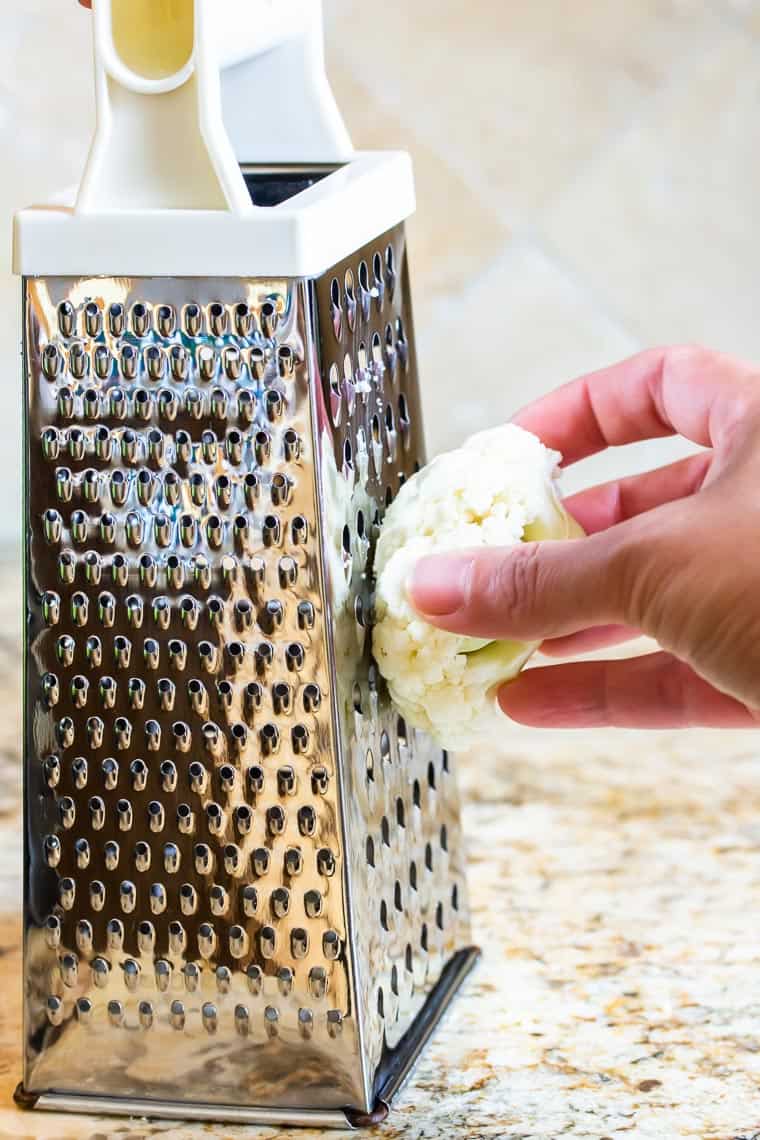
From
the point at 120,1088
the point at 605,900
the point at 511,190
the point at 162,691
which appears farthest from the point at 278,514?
the point at 511,190

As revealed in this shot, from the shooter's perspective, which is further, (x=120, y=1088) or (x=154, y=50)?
(x=120, y=1088)

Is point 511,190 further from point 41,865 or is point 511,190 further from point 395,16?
point 41,865

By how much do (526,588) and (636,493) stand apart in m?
0.36

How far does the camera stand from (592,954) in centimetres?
103

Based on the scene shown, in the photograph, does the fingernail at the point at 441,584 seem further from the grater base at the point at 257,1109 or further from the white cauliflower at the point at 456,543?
the grater base at the point at 257,1109

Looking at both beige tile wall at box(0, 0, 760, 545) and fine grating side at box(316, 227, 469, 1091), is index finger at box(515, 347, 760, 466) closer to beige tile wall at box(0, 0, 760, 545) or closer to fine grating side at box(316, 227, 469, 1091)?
fine grating side at box(316, 227, 469, 1091)

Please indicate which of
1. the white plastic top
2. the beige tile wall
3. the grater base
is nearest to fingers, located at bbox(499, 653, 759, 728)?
the grater base

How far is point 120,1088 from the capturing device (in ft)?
2.86

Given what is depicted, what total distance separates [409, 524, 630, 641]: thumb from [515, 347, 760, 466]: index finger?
7.3 inches

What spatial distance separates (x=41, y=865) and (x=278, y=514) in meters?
0.26

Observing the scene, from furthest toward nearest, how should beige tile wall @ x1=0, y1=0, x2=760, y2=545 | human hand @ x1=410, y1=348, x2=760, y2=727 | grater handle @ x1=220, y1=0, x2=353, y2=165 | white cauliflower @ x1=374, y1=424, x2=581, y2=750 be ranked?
beige tile wall @ x1=0, y1=0, x2=760, y2=545, grater handle @ x1=220, y1=0, x2=353, y2=165, white cauliflower @ x1=374, y1=424, x2=581, y2=750, human hand @ x1=410, y1=348, x2=760, y2=727

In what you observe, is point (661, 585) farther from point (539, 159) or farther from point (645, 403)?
point (539, 159)

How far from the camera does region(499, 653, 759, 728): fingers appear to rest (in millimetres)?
985

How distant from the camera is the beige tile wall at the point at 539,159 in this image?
1.59 meters
